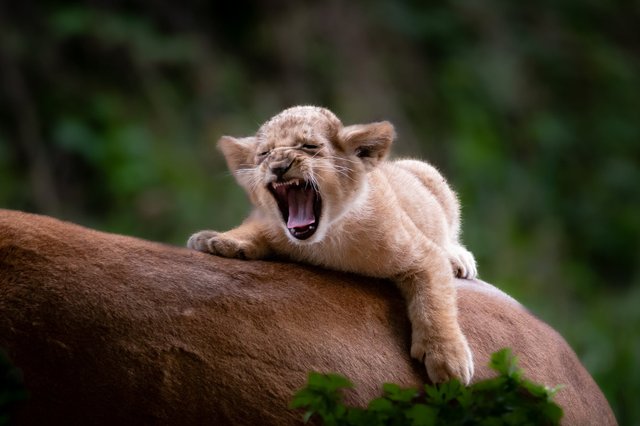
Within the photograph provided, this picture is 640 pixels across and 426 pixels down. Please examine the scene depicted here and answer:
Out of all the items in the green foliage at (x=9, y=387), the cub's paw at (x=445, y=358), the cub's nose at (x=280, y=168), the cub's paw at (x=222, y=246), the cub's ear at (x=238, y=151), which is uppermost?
the cub's ear at (x=238, y=151)

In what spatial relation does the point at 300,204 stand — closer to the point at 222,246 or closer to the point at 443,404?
the point at 222,246

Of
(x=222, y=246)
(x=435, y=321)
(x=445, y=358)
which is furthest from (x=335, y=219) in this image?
(x=445, y=358)

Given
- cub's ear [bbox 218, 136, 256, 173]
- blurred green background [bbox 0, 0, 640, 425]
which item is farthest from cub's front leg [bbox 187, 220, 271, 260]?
blurred green background [bbox 0, 0, 640, 425]

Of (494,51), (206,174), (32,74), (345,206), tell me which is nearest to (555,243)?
(494,51)

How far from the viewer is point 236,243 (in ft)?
11.7

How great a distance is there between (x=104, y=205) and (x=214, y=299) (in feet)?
16.4

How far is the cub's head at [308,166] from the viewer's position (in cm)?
348

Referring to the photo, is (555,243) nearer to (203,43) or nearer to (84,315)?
(203,43)

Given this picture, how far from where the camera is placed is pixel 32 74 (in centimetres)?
823

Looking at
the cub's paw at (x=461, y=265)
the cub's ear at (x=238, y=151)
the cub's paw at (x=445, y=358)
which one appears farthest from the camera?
the cub's paw at (x=461, y=265)

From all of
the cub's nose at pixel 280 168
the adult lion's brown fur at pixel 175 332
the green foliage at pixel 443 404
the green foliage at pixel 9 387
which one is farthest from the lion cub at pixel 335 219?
the green foliage at pixel 9 387

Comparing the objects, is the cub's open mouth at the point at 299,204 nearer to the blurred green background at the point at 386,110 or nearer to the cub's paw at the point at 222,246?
the cub's paw at the point at 222,246

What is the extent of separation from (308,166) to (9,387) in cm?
124

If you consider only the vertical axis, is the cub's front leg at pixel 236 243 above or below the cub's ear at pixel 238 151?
below
